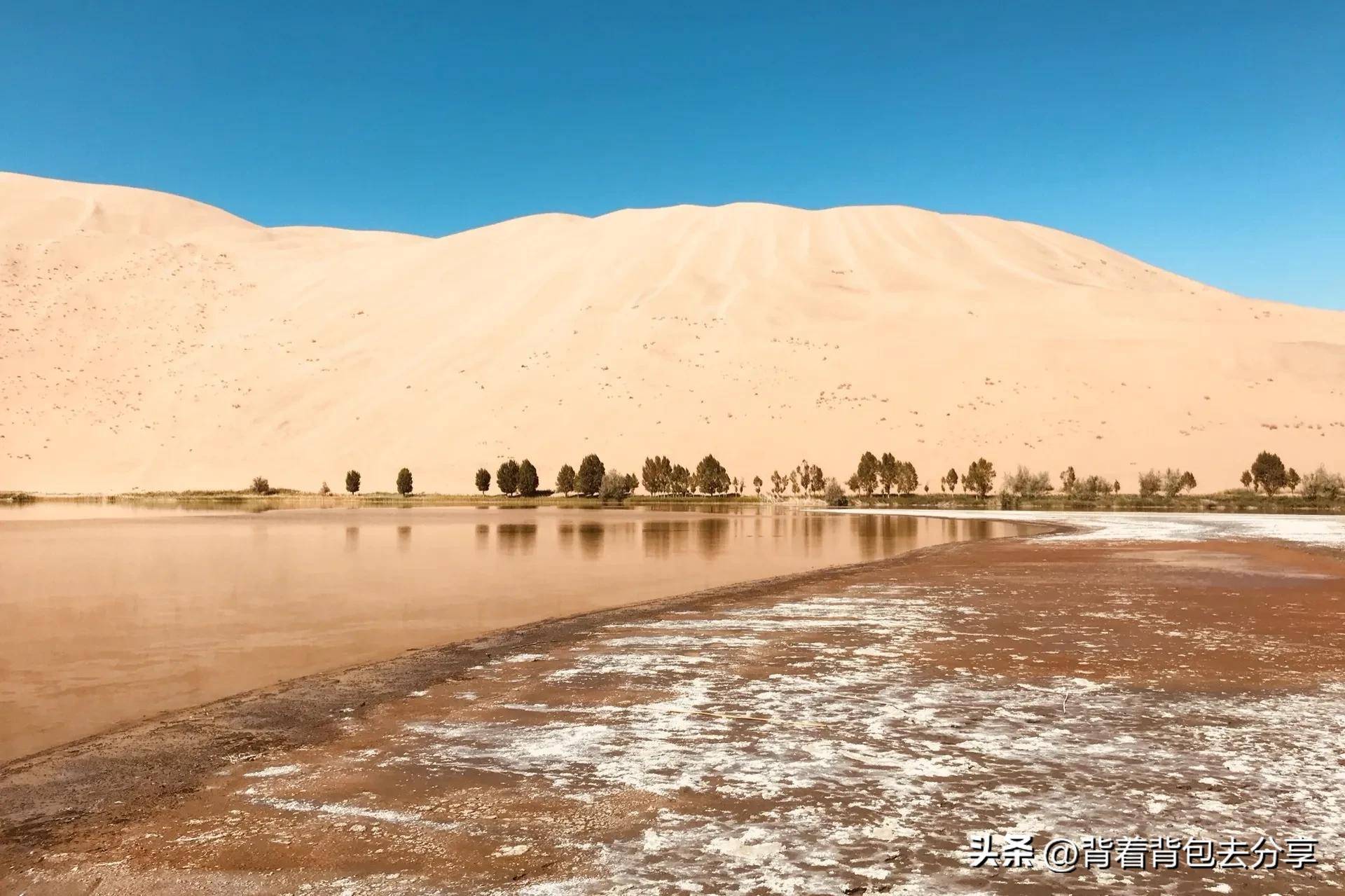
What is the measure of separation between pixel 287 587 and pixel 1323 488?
5658 centimetres

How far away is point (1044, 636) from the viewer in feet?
41.0

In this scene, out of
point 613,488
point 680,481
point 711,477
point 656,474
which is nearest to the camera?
point 711,477

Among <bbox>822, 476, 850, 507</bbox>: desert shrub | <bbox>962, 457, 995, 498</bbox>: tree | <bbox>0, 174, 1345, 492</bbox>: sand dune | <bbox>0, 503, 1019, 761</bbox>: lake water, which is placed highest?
<bbox>0, 174, 1345, 492</bbox>: sand dune

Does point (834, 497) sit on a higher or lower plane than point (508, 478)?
lower

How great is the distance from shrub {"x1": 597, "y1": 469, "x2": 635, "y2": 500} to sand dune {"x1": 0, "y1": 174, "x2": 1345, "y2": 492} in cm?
1184

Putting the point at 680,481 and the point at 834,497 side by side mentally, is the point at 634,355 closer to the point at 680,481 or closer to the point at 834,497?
the point at 680,481

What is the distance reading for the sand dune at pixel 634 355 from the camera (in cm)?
8225

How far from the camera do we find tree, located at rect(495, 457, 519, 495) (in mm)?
69688

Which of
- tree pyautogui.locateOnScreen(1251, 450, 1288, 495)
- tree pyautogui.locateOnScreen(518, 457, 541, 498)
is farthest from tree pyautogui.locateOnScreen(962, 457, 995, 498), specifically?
tree pyautogui.locateOnScreen(518, 457, 541, 498)

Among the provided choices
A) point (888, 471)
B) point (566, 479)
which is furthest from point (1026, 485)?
point (566, 479)

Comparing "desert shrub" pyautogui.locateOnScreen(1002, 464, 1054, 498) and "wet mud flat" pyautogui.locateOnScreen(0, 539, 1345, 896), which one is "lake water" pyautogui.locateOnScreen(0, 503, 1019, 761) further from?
"desert shrub" pyautogui.locateOnScreen(1002, 464, 1054, 498)

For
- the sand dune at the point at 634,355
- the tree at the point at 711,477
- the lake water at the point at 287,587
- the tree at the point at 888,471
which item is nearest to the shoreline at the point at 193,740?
the lake water at the point at 287,587

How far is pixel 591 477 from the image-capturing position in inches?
2670

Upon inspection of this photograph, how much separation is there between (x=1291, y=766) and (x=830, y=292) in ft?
358
